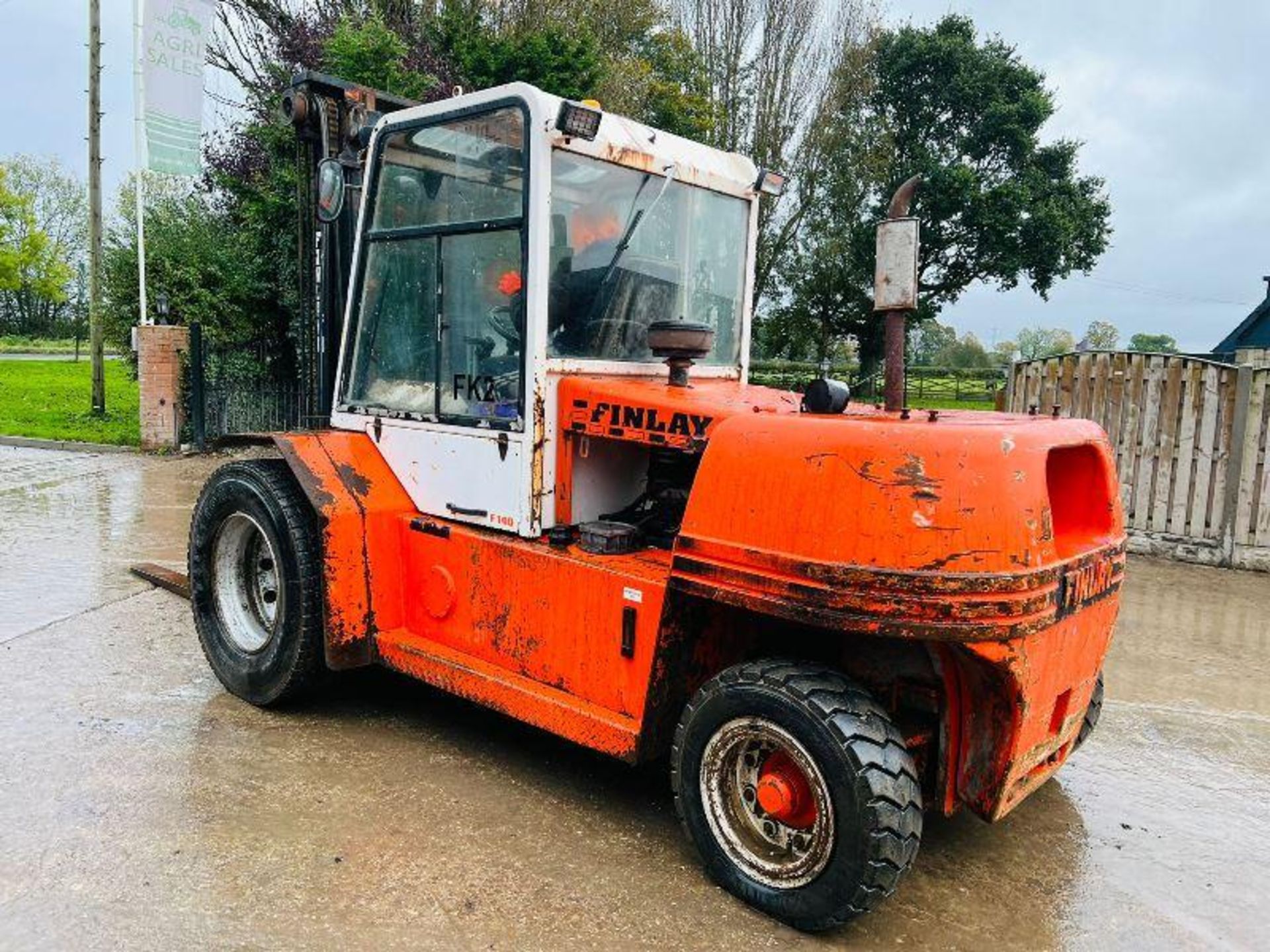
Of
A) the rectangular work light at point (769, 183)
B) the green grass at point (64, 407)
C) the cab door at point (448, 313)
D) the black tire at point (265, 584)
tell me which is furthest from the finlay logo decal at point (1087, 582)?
the green grass at point (64, 407)

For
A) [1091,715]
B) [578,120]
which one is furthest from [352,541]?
[1091,715]

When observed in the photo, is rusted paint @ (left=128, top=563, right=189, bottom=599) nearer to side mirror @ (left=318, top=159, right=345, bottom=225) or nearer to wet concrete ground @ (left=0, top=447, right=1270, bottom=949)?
wet concrete ground @ (left=0, top=447, right=1270, bottom=949)

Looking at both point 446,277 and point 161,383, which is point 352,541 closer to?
point 446,277

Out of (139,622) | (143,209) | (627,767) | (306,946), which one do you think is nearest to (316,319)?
(139,622)

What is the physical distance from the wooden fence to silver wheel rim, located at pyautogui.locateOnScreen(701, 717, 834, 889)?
22.1ft

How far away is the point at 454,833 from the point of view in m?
3.58

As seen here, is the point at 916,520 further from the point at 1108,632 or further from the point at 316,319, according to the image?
the point at 316,319

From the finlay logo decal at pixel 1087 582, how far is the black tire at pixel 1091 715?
0.71m

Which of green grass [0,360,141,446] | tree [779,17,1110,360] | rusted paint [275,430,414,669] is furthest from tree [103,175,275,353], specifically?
tree [779,17,1110,360]

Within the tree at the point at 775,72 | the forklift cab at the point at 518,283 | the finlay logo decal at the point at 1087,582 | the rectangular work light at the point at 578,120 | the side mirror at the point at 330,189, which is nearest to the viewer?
the finlay logo decal at the point at 1087,582

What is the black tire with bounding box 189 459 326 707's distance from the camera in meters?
4.39

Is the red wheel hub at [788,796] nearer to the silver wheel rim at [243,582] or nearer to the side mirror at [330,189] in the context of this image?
the silver wheel rim at [243,582]

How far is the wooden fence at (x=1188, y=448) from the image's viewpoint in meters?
8.27

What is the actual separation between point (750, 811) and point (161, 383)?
13.3 meters
